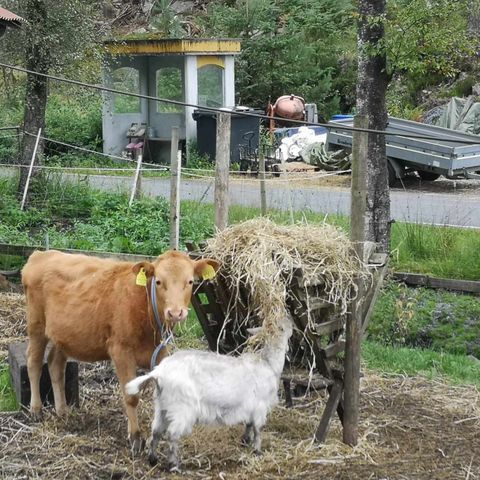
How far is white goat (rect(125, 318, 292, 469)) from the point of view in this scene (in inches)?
206

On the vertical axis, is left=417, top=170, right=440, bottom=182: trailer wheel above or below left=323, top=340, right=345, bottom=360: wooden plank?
above

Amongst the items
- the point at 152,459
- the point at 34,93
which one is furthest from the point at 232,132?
the point at 152,459

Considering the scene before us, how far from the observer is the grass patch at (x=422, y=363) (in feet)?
26.3

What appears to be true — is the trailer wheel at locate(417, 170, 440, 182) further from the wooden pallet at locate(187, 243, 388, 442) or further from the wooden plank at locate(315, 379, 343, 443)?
the wooden plank at locate(315, 379, 343, 443)

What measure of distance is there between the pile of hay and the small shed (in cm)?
2002

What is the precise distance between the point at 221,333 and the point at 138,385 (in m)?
1.08

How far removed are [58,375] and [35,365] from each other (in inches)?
8.0

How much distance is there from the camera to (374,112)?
11.3 meters

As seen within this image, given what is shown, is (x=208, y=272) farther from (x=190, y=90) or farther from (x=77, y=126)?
(x=77, y=126)

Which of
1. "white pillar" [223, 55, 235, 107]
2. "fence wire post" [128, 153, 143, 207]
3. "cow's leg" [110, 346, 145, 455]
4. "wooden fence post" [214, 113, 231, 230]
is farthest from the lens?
"white pillar" [223, 55, 235, 107]

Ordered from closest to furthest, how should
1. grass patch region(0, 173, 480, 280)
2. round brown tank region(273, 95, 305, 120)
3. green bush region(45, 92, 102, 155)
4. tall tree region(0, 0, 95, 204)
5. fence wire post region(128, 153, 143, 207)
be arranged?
grass patch region(0, 173, 480, 280) < fence wire post region(128, 153, 143, 207) < tall tree region(0, 0, 95, 204) < round brown tank region(273, 95, 305, 120) < green bush region(45, 92, 102, 155)

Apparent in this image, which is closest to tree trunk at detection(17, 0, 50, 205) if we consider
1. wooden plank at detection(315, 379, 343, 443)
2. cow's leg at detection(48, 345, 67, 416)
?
cow's leg at detection(48, 345, 67, 416)

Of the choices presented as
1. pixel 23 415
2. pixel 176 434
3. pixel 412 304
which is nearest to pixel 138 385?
pixel 176 434

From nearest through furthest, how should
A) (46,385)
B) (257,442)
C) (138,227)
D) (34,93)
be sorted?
(257,442) < (46,385) < (138,227) < (34,93)
